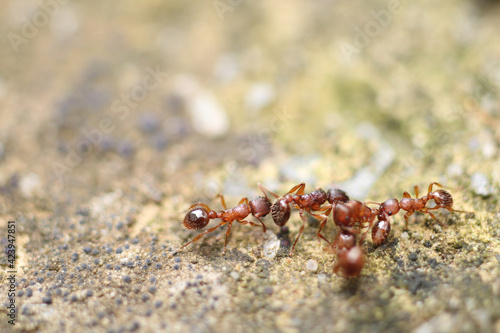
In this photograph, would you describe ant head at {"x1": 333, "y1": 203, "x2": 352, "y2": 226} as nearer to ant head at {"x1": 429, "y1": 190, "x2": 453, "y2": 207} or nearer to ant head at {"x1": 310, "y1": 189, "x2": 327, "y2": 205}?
ant head at {"x1": 310, "y1": 189, "x2": 327, "y2": 205}

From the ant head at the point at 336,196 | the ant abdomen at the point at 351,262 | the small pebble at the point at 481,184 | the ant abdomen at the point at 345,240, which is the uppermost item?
the small pebble at the point at 481,184

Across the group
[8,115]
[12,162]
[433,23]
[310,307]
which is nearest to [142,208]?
[12,162]

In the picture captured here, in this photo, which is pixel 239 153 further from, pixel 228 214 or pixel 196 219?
pixel 196 219

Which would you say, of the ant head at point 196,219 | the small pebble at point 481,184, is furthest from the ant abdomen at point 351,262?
the small pebble at point 481,184

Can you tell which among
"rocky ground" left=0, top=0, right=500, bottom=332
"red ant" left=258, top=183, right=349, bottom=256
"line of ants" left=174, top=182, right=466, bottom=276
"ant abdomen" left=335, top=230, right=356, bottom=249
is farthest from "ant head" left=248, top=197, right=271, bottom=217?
"ant abdomen" left=335, top=230, right=356, bottom=249

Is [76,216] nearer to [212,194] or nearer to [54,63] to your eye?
[212,194]

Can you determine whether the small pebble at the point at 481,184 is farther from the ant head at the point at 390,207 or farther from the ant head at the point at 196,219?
the ant head at the point at 196,219

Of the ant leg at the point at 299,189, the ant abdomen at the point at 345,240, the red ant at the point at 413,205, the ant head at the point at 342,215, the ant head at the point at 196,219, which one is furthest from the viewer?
the ant leg at the point at 299,189
